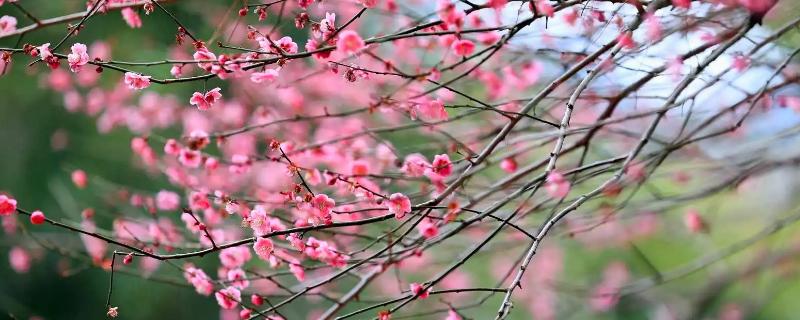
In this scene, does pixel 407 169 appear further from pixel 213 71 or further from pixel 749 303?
pixel 749 303

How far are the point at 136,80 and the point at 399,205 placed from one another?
65 centimetres

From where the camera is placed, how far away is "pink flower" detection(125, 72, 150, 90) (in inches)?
73.9

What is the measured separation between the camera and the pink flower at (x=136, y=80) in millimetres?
1876

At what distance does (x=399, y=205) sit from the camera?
1873mm

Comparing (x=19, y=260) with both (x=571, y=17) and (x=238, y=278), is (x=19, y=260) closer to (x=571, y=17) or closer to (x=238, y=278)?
(x=238, y=278)

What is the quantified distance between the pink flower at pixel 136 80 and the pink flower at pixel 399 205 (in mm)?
607

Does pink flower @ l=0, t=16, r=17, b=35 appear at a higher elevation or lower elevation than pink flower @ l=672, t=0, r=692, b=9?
higher

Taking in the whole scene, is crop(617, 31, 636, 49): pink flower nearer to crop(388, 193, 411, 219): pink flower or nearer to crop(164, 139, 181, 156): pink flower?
crop(388, 193, 411, 219): pink flower

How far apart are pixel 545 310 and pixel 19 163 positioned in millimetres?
4123

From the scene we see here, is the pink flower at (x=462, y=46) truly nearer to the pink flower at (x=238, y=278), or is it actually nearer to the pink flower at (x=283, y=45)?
the pink flower at (x=283, y=45)

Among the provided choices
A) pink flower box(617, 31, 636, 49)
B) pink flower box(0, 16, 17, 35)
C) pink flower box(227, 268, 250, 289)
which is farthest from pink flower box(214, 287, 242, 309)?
pink flower box(617, 31, 636, 49)

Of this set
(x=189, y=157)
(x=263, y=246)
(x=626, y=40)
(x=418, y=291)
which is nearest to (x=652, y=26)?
(x=626, y=40)

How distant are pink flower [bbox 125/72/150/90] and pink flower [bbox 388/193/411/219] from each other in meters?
0.61

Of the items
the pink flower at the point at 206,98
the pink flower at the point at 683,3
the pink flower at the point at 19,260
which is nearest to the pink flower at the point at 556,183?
the pink flower at the point at 683,3
